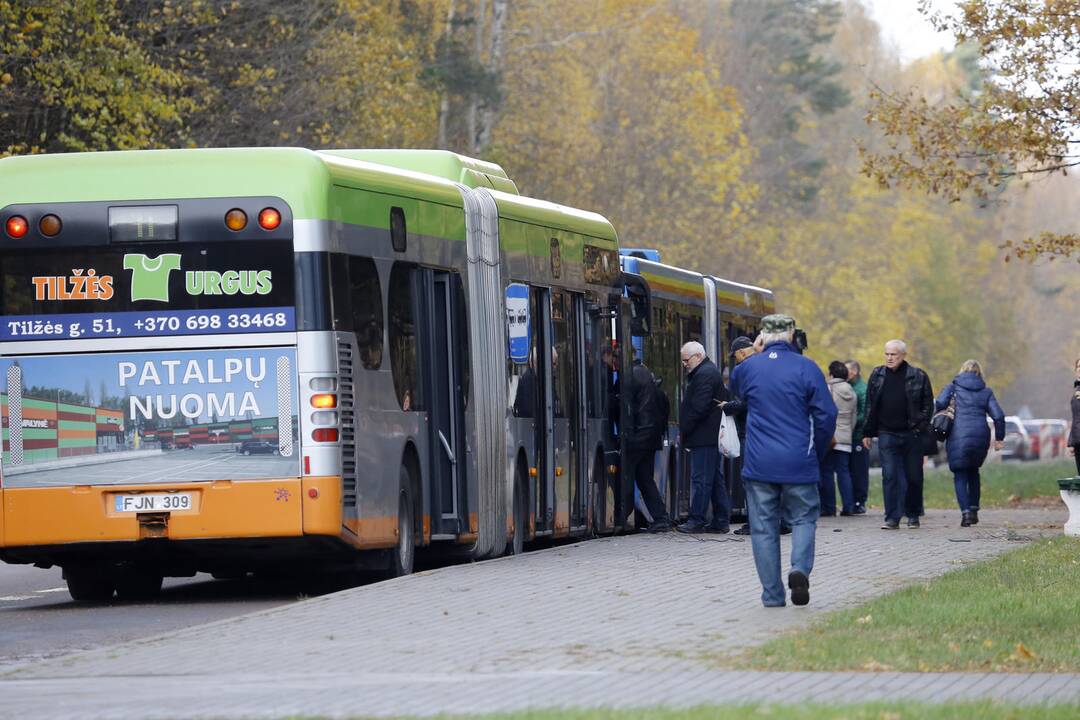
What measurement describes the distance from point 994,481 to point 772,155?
46.2 metres

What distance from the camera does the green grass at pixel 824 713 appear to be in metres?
8.91

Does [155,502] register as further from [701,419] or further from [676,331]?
[676,331]

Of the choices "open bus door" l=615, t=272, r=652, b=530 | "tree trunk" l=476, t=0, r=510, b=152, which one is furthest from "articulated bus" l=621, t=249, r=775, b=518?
"tree trunk" l=476, t=0, r=510, b=152

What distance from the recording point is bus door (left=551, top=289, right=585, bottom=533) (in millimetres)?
21281

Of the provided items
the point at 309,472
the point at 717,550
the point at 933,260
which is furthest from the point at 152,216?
the point at 933,260

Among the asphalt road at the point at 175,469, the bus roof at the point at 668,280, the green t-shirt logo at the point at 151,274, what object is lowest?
the asphalt road at the point at 175,469

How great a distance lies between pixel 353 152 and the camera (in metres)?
20.1

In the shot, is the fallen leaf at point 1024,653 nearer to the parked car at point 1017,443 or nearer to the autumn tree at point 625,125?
the autumn tree at point 625,125

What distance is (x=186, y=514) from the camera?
51.5 feet

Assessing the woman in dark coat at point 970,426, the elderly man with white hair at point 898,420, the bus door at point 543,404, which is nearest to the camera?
the bus door at point 543,404

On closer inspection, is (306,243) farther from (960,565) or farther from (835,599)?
(960,565)

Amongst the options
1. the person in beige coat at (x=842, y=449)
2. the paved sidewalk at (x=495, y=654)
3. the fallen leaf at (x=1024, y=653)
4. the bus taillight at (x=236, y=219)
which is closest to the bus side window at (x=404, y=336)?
the paved sidewalk at (x=495, y=654)

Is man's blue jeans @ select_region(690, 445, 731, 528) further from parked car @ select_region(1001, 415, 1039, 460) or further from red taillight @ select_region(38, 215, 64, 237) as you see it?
parked car @ select_region(1001, 415, 1039, 460)

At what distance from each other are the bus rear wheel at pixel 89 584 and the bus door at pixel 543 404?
4432 millimetres
